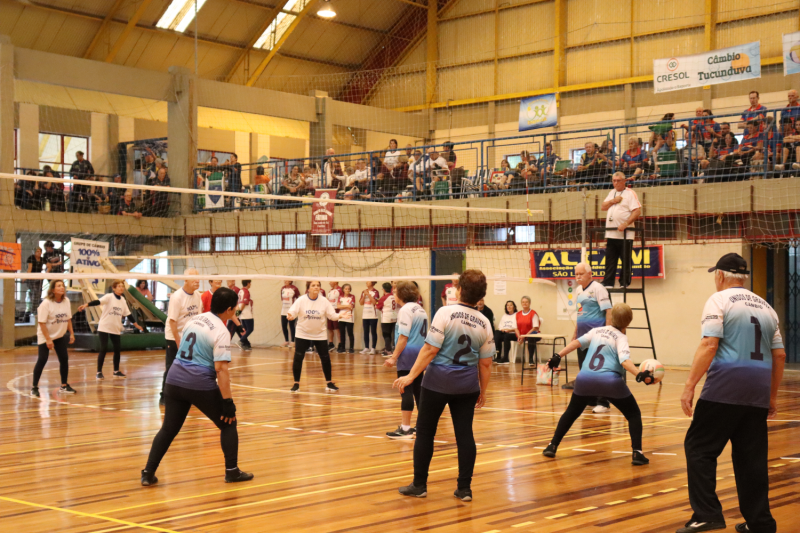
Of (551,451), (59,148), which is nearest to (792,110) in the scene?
(551,451)

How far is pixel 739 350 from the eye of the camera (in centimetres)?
470

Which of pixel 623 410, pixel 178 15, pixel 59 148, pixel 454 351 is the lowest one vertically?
pixel 623 410

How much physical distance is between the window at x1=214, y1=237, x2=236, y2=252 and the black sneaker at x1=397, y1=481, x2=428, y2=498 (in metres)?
16.9

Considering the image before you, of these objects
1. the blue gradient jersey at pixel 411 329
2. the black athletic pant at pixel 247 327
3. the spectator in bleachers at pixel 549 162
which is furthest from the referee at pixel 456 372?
the black athletic pant at pixel 247 327

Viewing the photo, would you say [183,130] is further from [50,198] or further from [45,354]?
[45,354]

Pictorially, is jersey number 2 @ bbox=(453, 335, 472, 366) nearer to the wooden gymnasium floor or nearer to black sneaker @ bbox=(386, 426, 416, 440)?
the wooden gymnasium floor

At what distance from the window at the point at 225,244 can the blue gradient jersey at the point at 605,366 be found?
1604 cm

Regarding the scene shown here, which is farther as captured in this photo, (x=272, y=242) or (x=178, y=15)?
(x=178, y=15)

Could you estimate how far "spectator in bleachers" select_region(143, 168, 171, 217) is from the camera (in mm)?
22828

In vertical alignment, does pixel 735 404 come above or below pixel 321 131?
below

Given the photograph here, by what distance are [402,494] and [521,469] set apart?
53.3 inches

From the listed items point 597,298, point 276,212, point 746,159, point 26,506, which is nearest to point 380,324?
point 276,212

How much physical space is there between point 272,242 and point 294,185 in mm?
1730

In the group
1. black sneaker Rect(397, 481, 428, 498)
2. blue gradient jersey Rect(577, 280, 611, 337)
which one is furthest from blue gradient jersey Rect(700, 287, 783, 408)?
blue gradient jersey Rect(577, 280, 611, 337)
